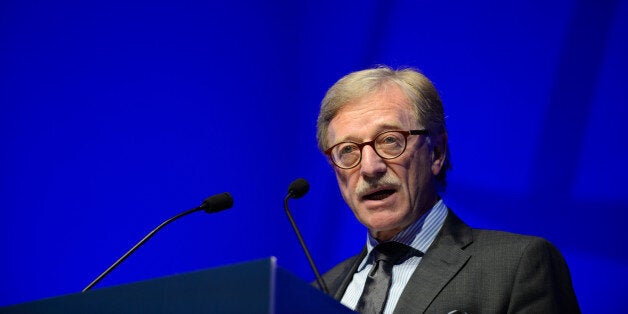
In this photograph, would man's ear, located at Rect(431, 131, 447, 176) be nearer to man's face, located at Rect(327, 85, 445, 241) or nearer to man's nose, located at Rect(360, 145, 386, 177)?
man's face, located at Rect(327, 85, 445, 241)

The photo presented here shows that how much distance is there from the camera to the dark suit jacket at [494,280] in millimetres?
1798

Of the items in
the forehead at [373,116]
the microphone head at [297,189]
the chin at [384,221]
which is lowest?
the chin at [384,221]

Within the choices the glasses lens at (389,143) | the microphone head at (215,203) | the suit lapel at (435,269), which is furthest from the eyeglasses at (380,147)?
the microphone head at (215,203)

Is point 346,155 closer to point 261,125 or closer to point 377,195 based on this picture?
point 377,195

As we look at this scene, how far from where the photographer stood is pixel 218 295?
47.0 inches

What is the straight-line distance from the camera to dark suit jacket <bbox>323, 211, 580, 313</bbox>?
180 centimetres

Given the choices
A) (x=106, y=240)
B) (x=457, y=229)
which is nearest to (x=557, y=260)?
(x=457, y=229)

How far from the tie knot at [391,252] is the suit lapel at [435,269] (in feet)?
0.31

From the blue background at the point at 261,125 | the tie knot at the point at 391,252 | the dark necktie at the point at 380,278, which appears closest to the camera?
the dark necktie at the point at 380,278

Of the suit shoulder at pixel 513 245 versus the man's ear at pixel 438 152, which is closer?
the suit shoulder at pixel 513 245

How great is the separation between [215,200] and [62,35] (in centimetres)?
120

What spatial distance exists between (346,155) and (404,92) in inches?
10.1

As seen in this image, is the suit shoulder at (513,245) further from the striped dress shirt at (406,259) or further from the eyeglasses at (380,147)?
the eyeglasses at (380,147)

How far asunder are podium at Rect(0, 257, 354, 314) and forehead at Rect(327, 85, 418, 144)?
0.91 m
